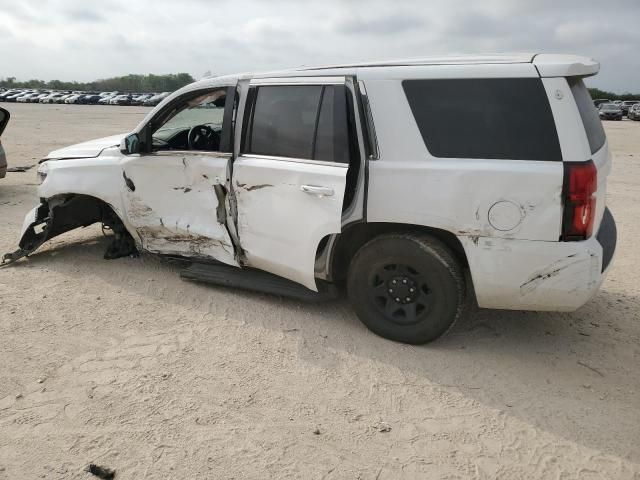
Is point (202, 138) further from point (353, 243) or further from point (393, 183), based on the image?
point (393, 183)

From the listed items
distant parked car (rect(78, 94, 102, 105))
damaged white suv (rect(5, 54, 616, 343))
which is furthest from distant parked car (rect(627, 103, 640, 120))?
distant parked car (rect(78, 94, 102, 105))

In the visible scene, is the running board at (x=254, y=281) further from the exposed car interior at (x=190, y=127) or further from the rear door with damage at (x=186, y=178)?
the exposed car interior at (x=190, y=127)

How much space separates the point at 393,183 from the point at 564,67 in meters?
1.21

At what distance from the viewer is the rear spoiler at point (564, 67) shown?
3047 millimetres

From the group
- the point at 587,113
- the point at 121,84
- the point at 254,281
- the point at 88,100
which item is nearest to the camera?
the point at 587,113

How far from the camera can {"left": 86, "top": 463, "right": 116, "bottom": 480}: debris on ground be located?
2.49 m

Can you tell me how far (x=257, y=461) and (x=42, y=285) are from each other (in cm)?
320

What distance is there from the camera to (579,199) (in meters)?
3.02

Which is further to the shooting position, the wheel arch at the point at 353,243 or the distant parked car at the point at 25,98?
the distant parked car at the point at 25,98

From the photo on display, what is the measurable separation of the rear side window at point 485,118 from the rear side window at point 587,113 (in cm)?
25

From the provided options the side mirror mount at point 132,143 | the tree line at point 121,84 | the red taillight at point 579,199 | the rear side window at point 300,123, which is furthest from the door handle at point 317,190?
the tree line at point 121,84

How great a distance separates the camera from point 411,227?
3.59m

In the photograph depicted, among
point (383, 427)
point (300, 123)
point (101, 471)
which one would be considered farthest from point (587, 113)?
point (101, 471)

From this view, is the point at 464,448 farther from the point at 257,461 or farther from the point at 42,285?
the point at 42,285
